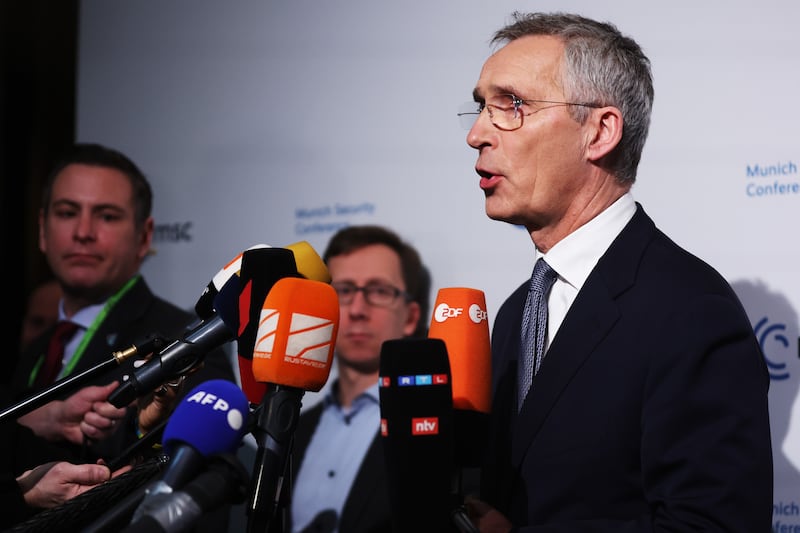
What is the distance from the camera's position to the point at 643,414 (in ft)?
5.22

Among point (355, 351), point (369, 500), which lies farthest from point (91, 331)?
point (369, 500)

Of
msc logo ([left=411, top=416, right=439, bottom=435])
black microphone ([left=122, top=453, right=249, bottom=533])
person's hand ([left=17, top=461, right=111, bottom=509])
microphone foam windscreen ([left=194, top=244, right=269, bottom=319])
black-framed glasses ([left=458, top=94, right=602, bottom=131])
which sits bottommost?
person's hand ([left=17, top=461, right=111, bottom=509])

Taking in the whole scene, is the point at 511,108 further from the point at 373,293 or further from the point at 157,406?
the point at 373,293

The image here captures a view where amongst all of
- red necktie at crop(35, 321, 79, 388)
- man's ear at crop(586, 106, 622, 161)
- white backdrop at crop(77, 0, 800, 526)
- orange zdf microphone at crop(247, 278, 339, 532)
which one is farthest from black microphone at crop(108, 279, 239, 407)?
red necktie at crop(35, 321, 79, 388)

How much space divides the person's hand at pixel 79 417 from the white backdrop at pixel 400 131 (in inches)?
40.7

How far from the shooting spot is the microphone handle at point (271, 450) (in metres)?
1.28

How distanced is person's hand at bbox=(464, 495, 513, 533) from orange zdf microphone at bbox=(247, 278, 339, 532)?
13.5 inches

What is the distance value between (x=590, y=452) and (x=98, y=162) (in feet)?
7.57

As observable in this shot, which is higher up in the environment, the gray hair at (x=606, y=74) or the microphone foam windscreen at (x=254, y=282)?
the gray hair at (x=606, y=74)

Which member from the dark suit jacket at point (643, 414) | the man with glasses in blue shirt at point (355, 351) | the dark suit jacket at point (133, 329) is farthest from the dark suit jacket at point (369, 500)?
the dark suit jacket at point (643, 414)

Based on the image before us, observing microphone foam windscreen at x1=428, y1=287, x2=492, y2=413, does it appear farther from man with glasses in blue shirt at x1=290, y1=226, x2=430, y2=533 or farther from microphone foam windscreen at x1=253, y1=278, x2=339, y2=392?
man with glasses in blue shirt at x1=290, y1=226, x2=430, y2=533

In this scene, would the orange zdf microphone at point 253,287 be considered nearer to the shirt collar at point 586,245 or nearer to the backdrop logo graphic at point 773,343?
the shirt collar at point 586,245

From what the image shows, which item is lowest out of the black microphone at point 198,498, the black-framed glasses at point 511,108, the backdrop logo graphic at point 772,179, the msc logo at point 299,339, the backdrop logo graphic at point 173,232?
the black microphone at point 198,498

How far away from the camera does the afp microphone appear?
1184 millimetres
